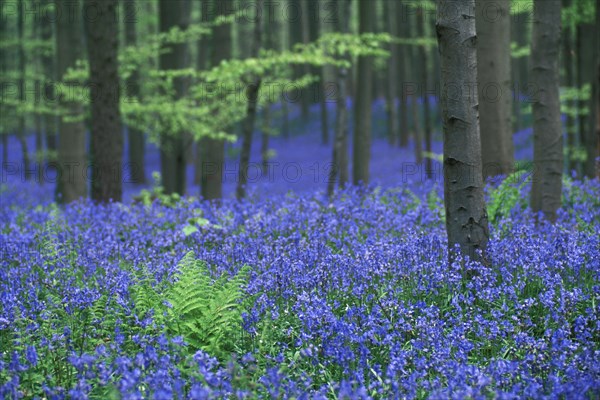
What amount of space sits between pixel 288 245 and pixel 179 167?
9636mm

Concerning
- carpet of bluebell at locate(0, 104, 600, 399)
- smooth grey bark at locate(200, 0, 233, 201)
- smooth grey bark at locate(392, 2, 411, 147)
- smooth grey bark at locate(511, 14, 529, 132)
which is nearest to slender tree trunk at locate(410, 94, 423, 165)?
smooth grey bark at locate(392, 2, 411, 147)

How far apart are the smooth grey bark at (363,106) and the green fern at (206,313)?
11171mm

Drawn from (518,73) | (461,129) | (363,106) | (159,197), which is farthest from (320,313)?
(518,73)

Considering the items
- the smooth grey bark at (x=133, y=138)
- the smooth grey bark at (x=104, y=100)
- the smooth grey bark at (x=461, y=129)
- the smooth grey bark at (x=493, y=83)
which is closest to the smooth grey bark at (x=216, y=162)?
the smooth grey bark at (x=104, y=100)

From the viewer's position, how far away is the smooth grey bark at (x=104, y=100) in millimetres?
11703

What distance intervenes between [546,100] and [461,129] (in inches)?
131

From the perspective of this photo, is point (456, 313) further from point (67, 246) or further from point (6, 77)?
point (6, 77)

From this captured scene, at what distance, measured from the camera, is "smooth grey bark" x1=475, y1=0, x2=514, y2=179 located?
401 inches

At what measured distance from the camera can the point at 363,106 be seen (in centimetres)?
1647

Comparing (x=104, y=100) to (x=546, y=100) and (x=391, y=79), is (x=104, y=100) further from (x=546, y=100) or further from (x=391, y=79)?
(x=391, y=79)

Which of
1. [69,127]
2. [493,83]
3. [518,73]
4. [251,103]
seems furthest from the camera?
[518,73]

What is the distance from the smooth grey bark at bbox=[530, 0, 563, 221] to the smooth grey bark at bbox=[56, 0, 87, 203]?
33.0 feet

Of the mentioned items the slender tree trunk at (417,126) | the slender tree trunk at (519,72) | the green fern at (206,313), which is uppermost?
the slender tree trunk at (519,72)

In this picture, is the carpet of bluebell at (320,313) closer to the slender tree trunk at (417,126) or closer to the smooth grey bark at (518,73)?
the slender tree trunk at (417,126)
